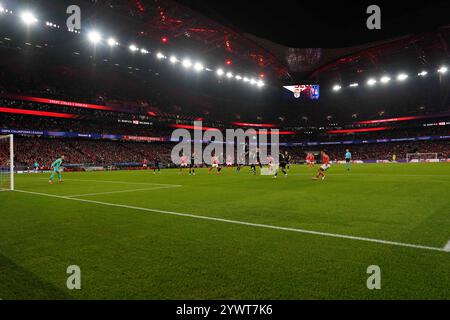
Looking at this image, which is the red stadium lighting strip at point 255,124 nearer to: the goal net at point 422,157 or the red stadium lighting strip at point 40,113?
the goal net at point 422,157

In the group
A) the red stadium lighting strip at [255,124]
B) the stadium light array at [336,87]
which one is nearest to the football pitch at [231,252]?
the red stadium lighting strip at [255,124]

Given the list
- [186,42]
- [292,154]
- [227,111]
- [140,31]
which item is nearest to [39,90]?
[140,31]

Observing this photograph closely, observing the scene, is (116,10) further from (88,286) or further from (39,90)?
(88,286)

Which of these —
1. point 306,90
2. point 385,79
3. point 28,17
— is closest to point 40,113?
point 28,17

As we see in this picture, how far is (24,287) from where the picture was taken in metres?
3.48

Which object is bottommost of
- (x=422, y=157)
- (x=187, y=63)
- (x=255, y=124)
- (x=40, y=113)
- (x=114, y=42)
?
(x=422, y=157)

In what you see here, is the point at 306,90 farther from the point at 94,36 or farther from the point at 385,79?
the point at 94,36

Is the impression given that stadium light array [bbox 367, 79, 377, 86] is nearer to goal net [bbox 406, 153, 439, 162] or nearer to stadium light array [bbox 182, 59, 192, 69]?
goal net [bbox 406, 153, 439, 162]

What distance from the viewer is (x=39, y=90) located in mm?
47562

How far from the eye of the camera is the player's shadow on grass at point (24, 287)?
128 inches

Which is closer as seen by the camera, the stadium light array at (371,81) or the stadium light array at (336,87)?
Answer: the stadium light array at (371,81)

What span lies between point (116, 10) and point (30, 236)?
38.9 meters

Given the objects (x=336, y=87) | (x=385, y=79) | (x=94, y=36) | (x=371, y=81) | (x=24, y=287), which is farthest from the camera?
(x=336, y=87)

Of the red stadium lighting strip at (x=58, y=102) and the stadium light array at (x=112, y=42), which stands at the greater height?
the stadium light array at (x=112, y=42)
